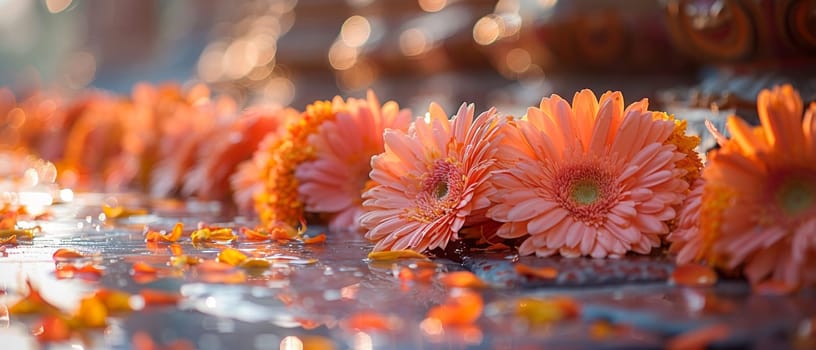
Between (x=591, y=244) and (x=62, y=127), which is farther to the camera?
(x=62, y=127)

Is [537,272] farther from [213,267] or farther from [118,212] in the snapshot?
[118,212]

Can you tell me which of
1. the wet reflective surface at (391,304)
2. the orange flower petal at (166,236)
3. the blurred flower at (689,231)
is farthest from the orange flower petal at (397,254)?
the orange flower petal at (166,236)

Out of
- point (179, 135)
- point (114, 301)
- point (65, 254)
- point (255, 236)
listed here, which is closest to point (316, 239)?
point (255, 236)

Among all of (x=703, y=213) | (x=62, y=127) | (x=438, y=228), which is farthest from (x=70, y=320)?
(x=62, y=127)

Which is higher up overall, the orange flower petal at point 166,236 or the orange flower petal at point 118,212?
the orange flower petal at point 118,212

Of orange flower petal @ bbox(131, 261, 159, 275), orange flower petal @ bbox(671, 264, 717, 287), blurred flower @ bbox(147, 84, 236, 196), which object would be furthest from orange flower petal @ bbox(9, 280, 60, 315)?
blurred flower @ bbox(147, 84, 236, 196)

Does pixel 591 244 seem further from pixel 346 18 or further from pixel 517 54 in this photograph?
pixel 346 18

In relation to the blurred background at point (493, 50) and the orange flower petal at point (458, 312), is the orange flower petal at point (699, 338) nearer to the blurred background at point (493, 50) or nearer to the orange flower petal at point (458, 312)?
the orange flower petal at point (458, 312)
